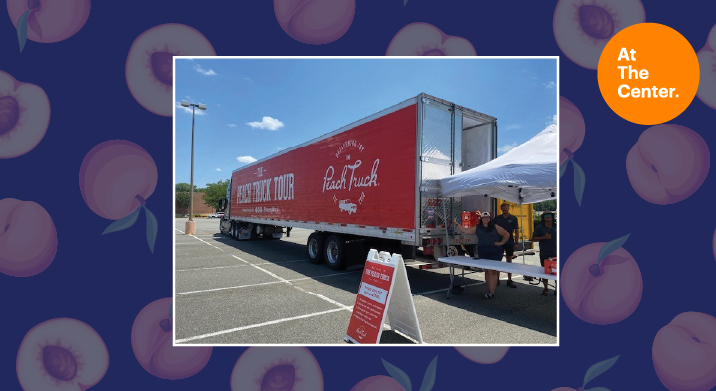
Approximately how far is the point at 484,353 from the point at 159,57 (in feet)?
10.9

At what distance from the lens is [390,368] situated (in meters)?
2.49

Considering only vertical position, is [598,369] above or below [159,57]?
below

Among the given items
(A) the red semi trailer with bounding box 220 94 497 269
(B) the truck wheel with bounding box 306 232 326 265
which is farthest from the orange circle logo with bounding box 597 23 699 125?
(B) the truck wheel with bounding box 306 232 326 265

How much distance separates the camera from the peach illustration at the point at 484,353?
8.38 feet

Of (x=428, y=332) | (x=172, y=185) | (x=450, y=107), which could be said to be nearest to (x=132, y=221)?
(x=172, y=185)

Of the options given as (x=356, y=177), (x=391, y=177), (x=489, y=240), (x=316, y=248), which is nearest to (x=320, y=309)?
(x=391, y=177)

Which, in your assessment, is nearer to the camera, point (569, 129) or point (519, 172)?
point (569, 129)

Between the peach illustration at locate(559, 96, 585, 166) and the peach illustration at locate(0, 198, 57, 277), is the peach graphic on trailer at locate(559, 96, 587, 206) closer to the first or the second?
the peach illustration at locate(559, 96, 585, 166)

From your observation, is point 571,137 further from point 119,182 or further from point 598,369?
point 119,182

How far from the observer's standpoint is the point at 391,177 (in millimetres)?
6613

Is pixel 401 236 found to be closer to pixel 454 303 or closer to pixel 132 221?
pixel 454 303

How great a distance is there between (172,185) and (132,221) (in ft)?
1.25

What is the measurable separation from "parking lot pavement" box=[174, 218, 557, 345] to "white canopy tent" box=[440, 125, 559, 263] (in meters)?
1.82

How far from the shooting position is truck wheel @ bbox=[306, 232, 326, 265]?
9.18m
